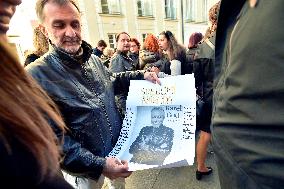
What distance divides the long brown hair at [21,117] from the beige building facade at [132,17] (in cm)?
1223

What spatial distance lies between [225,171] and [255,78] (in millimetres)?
275

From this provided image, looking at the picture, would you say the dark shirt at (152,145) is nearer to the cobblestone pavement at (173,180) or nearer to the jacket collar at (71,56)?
the jacket collar at (71,56)

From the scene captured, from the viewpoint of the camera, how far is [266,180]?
1.95 feet

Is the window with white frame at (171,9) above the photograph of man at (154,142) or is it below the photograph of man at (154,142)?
above

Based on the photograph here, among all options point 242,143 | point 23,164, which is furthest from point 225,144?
A: point 23,164

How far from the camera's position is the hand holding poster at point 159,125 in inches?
54.0

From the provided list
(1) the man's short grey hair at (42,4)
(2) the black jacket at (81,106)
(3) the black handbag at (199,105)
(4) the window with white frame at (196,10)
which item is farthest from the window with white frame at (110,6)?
(2) the black jacket at (81,106)

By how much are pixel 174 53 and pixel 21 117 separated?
3055 mm

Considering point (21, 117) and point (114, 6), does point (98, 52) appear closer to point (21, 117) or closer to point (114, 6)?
point (21, 117)

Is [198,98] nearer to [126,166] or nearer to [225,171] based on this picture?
[126,166]

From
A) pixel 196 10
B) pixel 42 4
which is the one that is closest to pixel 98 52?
pixel 42 4

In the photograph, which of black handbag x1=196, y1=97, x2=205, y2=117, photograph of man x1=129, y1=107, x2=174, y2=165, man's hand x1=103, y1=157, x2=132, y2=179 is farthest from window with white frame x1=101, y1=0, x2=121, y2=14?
man's hand x1=103, y1=157, x2=132, y2=179

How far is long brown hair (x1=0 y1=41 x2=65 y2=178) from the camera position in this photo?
491mm

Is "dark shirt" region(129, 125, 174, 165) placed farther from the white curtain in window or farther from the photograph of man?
the white curtain in window
